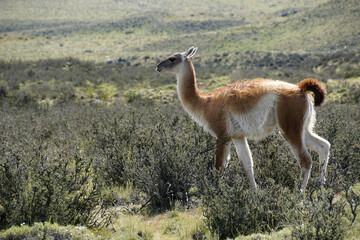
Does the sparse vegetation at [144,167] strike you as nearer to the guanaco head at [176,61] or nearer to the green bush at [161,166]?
the green bush at [161,166]

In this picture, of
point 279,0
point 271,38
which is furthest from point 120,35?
point 279,0

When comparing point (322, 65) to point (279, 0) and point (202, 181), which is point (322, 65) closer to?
point (202, 181)

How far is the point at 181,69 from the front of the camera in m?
4.96

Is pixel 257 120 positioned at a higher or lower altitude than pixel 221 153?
higher

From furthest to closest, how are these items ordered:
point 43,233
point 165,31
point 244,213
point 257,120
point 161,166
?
point 165,31, point 161,166, point 257,120, point 244,213, point 43,233

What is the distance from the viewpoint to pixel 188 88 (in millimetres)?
4816

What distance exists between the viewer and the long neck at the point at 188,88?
15.5 feet

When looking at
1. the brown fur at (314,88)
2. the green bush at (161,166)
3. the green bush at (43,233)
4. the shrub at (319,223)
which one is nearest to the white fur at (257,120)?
the brown fur at (314,88)

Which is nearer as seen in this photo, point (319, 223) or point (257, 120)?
point (319, 223)

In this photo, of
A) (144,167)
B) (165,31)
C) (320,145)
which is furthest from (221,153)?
(165,31)

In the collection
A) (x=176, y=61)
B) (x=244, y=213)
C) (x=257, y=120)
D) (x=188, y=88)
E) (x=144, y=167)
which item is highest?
(x=176, y=61)

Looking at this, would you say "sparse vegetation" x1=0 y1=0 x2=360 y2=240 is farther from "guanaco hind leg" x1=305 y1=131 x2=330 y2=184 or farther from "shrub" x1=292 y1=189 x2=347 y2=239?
"guanaco hind leg" x1=305 y1=131 x2=330 y2=184

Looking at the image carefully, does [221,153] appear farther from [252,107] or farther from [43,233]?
[43,233]

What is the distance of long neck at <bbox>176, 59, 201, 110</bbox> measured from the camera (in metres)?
4.71
